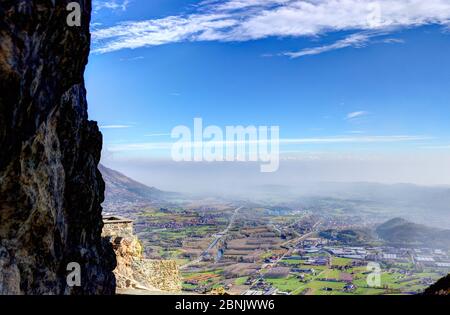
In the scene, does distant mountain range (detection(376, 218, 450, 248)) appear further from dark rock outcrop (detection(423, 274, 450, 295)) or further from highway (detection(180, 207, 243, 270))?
dark rock outcrop (detection(423, 274, 450, 295))

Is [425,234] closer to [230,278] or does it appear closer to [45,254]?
[230,278]

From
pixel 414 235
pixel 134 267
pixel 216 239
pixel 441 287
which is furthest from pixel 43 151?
pixel 216 239

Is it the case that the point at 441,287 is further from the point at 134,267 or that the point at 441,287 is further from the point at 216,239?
the point at 216,239

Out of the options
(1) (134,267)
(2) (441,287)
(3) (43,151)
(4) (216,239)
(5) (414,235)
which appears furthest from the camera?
(4) (216,239)

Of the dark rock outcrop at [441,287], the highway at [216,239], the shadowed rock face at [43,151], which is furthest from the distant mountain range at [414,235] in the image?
the shadowed rock face at [43,151]

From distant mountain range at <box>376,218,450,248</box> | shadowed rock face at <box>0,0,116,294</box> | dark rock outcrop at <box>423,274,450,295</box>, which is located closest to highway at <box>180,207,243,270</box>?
distant mountain range at <box>376,218,450,248</box>
